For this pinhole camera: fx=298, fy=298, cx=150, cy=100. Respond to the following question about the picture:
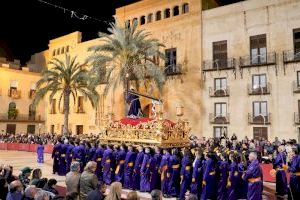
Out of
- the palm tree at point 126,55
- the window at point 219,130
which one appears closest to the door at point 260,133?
the window at point 219,130

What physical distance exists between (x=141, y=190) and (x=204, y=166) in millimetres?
3317

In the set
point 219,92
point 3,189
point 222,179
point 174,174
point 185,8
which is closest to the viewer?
point 3,189

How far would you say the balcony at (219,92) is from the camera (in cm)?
2898

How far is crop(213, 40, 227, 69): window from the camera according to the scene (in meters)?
29.6

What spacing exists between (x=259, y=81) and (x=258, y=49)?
10.1 feet

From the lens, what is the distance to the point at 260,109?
89.1 ft

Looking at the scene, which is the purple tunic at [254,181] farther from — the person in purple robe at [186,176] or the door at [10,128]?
the door at [10,128]

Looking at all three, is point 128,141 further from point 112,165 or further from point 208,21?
point 208,21

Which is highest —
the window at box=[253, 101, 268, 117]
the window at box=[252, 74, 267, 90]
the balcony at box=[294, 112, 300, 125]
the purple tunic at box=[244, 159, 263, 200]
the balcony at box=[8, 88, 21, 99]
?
the balcony at box=[8, 88, 21, 99]

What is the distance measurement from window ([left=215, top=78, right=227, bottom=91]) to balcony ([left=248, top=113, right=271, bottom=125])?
12.6 ft

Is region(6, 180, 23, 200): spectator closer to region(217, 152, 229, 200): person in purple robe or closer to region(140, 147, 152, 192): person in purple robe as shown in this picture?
region(140, 147, 152, 192): person in purple robe

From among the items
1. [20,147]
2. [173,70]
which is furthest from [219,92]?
[20,147]

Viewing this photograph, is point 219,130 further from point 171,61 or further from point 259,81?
point 171,61

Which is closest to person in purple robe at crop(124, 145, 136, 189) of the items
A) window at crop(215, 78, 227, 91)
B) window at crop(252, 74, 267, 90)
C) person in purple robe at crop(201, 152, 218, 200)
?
person in purple robe at crop(201, 152, 218, 200)
